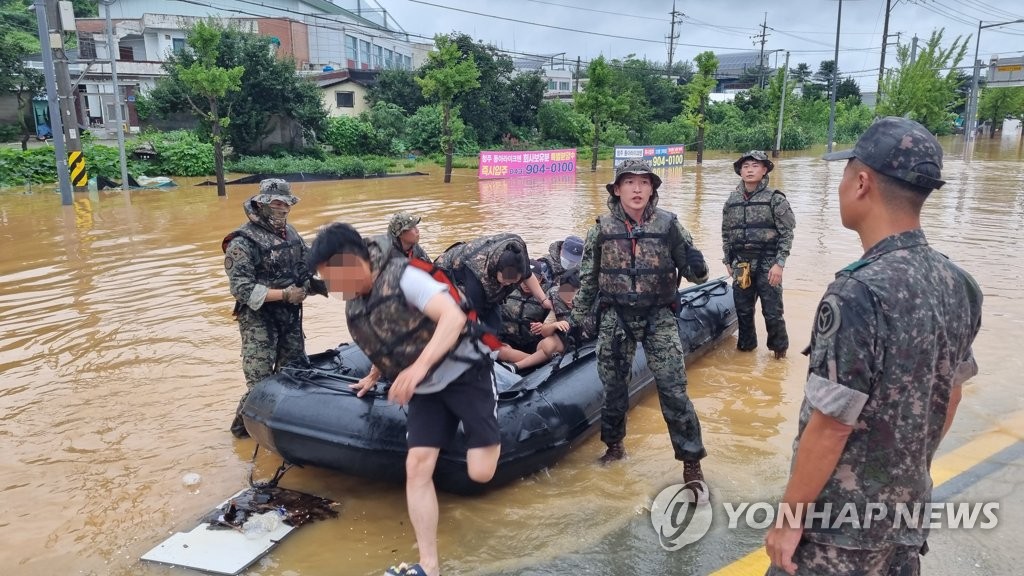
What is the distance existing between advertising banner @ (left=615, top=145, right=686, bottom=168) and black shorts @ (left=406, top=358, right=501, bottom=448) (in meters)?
26.4

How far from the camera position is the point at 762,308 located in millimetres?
6629

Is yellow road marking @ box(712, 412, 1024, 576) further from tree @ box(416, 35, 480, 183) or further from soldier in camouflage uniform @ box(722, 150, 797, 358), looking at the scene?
tree @ box(416, 35, 480, 183)

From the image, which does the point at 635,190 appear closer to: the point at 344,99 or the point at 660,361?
the point at 660,361

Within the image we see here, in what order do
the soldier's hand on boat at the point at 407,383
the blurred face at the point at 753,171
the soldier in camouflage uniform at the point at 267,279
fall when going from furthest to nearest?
the blurred face at the point at 753,171 → the soldier in camouflage uniform at the point at 267,279 → the soldier's hand on boat at the point at 407,383

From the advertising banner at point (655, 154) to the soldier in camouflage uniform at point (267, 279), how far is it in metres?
24.8

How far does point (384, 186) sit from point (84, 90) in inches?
1111

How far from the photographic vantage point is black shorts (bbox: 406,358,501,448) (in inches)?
A: 123

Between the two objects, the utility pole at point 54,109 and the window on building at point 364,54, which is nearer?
the utility pole at point 54,109

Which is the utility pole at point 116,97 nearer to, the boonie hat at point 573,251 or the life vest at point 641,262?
the boonie hat at point 573,251

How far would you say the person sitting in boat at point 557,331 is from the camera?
5.38 metres

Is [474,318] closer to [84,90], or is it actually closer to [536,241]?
[536,241]

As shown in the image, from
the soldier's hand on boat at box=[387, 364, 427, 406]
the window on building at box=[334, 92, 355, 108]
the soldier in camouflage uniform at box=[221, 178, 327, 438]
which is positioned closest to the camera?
the soldier's hand on boat at box=[387, 364, 427, 406]

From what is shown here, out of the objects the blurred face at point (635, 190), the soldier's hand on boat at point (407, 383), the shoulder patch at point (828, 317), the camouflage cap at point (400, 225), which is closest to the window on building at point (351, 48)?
the camouflage cap at point (400, 225)

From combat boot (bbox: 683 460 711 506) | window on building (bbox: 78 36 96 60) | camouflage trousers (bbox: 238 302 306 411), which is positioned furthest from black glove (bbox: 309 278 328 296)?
window on building (bbox: 78 36 96 60)
